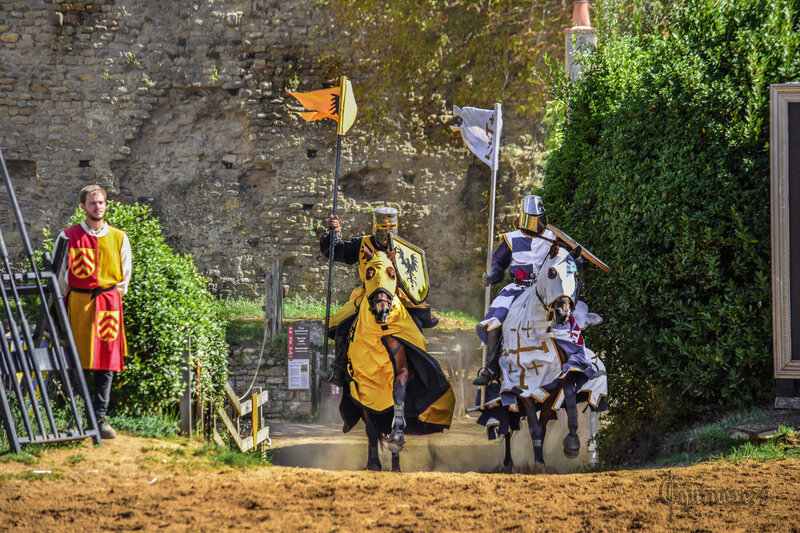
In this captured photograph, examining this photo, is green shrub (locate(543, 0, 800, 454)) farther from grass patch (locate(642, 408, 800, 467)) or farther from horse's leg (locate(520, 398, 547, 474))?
horse's leg (locate(520, 398, 547, 474))

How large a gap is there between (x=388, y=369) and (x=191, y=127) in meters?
10.2

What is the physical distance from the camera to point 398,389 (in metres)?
7.30

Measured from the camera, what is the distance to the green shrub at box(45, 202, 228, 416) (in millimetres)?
7016

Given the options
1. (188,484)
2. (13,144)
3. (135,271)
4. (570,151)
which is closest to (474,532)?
(188,484)

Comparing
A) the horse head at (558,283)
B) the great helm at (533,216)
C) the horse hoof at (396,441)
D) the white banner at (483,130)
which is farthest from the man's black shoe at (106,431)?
the white banner at (483,130)

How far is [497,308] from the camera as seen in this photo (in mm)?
7223

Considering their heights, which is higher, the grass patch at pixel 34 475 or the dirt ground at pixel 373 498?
the grass patch at pixel 34 475

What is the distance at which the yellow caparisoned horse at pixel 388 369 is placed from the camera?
23.9 feet

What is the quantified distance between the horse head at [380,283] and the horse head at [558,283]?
129 cm

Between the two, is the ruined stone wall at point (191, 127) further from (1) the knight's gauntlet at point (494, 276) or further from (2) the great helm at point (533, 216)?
(2) the great helm at point (533, 216)

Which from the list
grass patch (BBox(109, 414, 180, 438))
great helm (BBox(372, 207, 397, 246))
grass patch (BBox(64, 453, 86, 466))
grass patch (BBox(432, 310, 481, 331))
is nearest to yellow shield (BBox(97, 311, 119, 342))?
grass patch (BBox(109, 414, 180, 438))

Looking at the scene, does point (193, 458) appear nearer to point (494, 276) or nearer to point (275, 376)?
point (494, 276)

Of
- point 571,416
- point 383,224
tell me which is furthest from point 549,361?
point 383,224

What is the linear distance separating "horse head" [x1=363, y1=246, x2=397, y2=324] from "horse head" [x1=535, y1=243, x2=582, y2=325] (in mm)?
1289
